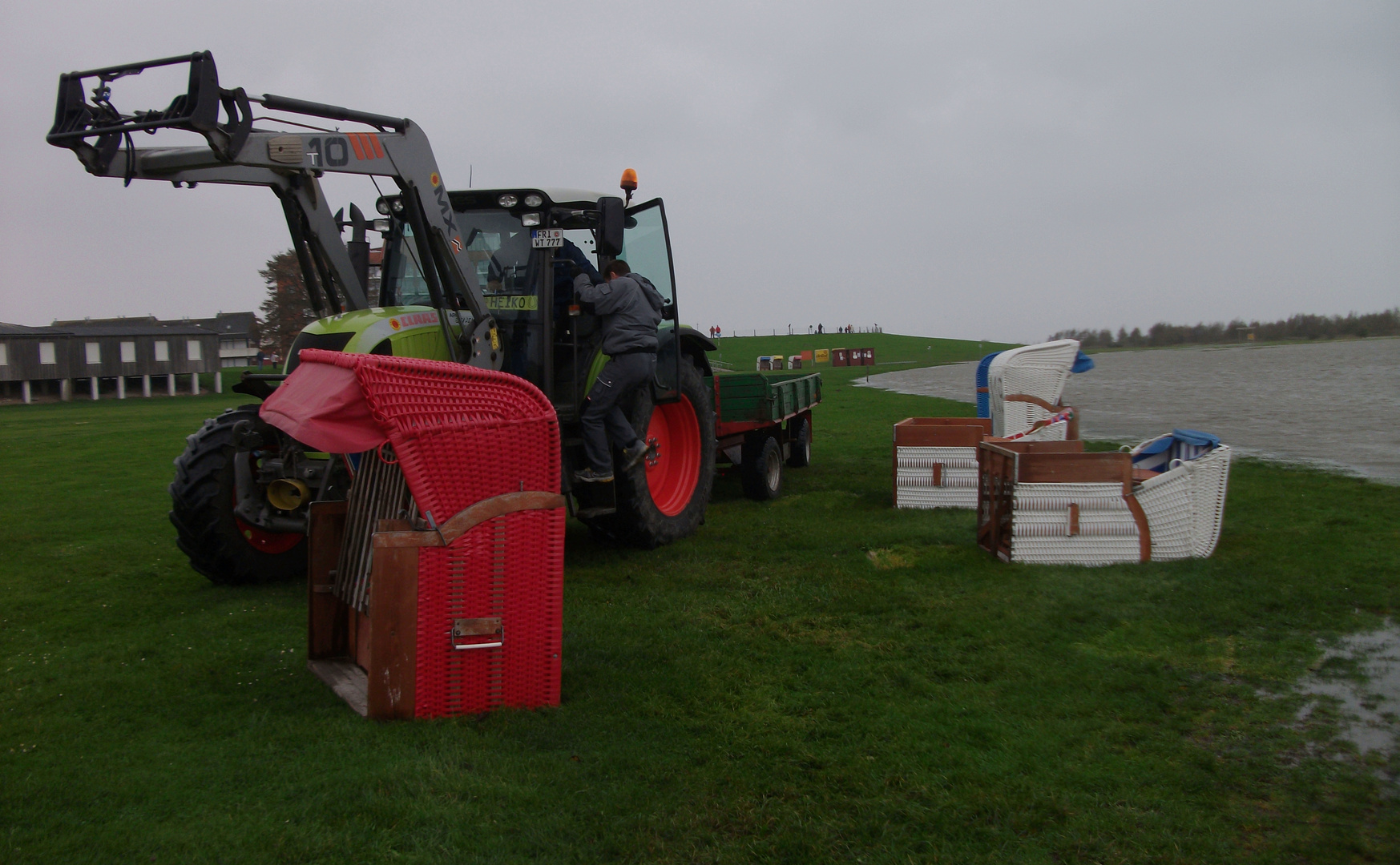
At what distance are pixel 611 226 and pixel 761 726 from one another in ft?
12.9

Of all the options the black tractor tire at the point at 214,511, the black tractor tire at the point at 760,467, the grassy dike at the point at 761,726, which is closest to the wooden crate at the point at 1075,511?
the grassy dike at the point at 761,726

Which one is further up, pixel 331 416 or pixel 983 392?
pixel 331 416

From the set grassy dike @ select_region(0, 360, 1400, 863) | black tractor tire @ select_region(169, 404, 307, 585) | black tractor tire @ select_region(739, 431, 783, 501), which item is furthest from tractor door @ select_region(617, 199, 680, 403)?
black tractor tire @ select_region(169, 404, 307, 585)

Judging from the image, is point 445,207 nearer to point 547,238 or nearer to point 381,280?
point 547,238

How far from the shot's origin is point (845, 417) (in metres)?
21.8

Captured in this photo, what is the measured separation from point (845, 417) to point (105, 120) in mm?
17724

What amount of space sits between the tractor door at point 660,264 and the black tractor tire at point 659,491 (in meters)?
0.26

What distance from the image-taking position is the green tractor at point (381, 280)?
5641mm

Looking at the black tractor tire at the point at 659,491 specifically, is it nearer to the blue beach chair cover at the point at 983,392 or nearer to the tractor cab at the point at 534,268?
the tractor cab at the point at 534,268

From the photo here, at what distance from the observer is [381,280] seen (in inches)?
307

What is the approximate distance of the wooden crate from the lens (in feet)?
22.9

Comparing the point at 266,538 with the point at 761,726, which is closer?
the point at 761,726

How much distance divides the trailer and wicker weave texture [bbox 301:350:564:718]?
493 centimetres

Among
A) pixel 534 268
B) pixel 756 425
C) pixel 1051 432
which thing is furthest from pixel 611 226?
pixel 1051 432
